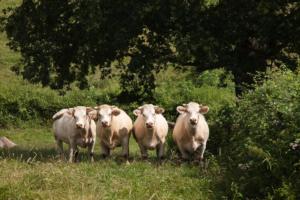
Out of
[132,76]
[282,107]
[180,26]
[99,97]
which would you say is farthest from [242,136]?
[99,97]

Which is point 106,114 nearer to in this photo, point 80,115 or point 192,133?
point 80,115

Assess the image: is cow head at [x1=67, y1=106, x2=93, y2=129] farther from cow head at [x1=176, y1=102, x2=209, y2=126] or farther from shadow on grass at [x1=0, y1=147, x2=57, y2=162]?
cow head at [x1=176, y1=102, x2=209, y2=126]

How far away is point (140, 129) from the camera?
1838cm

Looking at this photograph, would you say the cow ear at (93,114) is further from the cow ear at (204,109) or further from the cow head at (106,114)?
the cow ear at (204,109)

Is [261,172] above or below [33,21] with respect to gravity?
below

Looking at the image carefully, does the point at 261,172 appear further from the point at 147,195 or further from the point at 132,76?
the point at 132,76

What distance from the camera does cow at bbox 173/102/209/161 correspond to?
17.3 m

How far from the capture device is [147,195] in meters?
12.4

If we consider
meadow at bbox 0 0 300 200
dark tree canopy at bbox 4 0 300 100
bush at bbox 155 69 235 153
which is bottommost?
meadow at bbox 0 0 300 200

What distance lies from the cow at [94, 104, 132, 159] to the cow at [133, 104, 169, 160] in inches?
13.7

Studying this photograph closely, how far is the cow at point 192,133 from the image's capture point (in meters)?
17.3

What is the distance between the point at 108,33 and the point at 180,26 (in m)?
2.07

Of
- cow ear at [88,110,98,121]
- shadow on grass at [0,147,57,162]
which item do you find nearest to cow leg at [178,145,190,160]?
cow ear at [88,110,98,121]

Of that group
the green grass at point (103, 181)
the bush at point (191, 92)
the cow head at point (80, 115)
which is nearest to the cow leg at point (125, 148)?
the cow head at point (80, 115)
